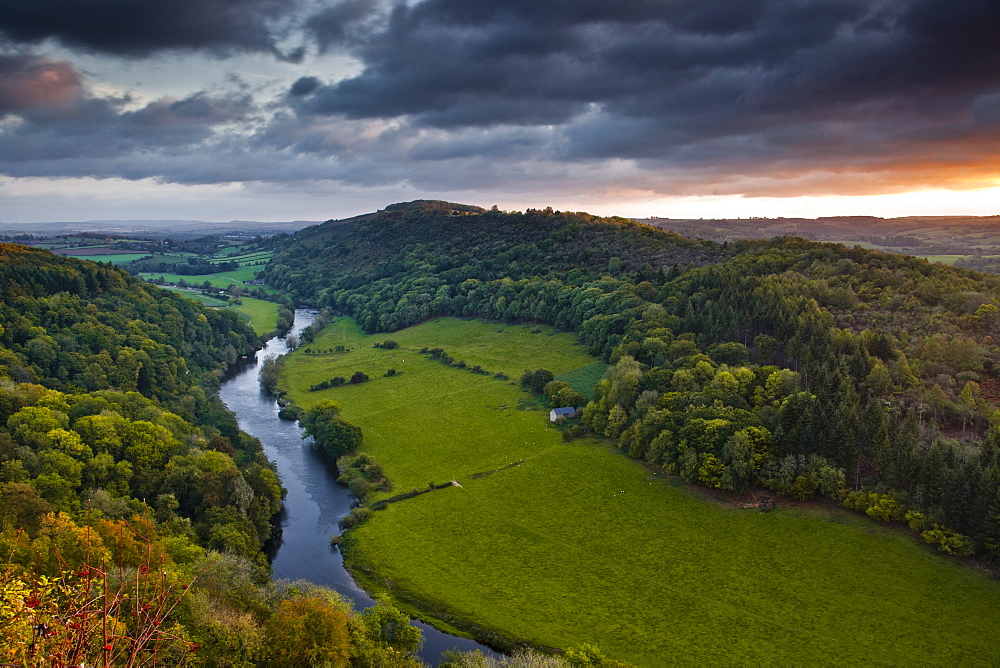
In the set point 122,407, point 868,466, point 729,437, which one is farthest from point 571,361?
point 122,407

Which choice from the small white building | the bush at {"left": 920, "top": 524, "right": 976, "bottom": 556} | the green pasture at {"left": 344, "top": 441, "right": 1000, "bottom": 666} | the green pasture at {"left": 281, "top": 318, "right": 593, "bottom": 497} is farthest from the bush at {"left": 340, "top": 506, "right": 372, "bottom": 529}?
the bush at {"left": 920, "top": 524, "right": 976, "bottom": 556}

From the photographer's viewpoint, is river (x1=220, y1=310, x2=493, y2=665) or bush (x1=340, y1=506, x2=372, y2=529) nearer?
river (x1=220, y1=310, x2=493, y2=665)

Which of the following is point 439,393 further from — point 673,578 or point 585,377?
point 673,578

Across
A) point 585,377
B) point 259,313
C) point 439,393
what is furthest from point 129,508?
point 259,313

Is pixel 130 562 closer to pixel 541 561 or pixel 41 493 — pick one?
pixel 41 493

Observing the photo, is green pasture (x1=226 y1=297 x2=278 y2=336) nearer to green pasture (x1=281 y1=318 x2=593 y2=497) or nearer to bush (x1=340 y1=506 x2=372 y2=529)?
green pasture (x1=281 y1=318 x2=593 y2=497)

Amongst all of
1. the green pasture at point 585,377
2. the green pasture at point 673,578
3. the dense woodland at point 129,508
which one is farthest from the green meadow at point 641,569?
the green pasture at point 585,377

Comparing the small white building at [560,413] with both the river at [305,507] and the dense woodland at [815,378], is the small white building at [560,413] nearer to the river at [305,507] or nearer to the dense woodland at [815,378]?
the dense woodland at [815,378]
